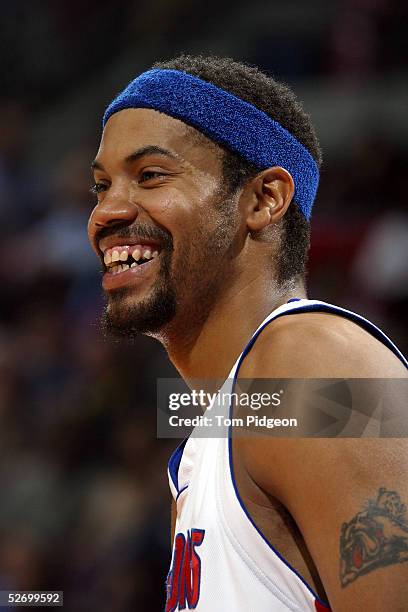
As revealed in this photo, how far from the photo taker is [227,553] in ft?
6.36

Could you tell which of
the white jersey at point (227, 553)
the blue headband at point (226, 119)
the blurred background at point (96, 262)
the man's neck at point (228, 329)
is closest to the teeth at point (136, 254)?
the man's neck at point (228, 329)

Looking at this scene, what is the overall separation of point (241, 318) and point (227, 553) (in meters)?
0.71

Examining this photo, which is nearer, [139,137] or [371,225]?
[139,137]

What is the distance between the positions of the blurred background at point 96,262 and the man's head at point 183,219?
3.30 metres

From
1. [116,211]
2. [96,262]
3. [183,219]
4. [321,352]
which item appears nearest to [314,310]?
[321,352]

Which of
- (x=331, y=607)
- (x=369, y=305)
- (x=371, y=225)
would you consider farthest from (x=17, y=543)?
(x=331, y=607)

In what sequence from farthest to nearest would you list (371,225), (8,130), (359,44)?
(8,130), (359,44), (371,225)

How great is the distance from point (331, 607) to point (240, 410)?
0.44 meters

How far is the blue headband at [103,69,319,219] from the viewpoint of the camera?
8.50 ft

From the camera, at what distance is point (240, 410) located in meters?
1.97

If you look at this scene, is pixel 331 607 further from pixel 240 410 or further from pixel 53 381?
pixel 53 381

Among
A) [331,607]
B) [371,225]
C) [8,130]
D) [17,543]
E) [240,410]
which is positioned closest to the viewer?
[331,607]

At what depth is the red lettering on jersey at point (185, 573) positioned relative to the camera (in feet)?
6.70

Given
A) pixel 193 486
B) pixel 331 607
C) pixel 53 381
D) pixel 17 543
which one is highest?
pixel 53 381
